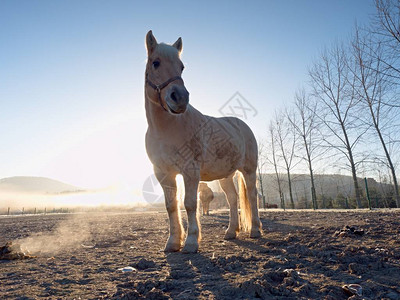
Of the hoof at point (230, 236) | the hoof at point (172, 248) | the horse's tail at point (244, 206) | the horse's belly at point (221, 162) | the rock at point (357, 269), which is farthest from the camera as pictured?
the horse's tail at point (244, 206)

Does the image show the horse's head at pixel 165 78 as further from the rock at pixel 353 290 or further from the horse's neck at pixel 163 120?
the rock at pixel 353 290

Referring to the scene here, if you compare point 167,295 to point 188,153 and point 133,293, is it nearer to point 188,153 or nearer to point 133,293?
point 133,293

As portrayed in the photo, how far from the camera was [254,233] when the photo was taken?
5.11 metres

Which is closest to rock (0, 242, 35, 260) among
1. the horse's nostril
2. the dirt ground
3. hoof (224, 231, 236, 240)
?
the dirt ground

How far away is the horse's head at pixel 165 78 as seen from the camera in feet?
10.8

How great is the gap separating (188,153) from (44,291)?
2.37 metres

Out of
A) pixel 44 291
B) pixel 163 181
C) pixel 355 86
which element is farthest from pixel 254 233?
pixel 355 86

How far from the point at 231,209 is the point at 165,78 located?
3166 mm

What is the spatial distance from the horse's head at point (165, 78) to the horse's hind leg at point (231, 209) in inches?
110

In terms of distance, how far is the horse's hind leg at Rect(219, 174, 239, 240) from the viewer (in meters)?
5.09

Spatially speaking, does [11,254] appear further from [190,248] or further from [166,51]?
[166,51]

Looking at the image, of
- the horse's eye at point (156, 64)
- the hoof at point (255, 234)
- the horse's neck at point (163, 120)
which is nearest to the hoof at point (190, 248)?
the horse's neck at point (163, 120)

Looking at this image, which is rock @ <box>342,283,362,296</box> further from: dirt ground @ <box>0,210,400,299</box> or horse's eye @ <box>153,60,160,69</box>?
horse's eye @ <box>153,60,160,69</box>

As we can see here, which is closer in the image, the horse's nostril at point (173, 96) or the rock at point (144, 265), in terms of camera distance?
the rock at point (144, 265)
